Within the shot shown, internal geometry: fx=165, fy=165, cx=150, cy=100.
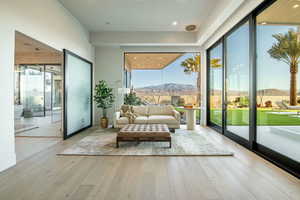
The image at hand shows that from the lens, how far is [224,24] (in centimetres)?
471

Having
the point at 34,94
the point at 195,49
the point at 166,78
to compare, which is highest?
the point at 195,49

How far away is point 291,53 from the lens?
265cm

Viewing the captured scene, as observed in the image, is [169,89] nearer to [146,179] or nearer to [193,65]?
[193,65]

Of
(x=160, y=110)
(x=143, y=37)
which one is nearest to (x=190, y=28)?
(x=143, y=37)

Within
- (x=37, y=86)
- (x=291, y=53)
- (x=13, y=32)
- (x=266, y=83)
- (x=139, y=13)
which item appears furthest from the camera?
(x=37, y=86)

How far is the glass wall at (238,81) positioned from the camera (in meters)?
3.93

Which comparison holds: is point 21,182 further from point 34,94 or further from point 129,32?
point 34,94

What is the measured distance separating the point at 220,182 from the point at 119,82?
5.28 meters

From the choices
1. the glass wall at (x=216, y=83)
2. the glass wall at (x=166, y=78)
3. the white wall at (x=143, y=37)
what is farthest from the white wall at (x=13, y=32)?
the glass wall at (x=216, y=83)

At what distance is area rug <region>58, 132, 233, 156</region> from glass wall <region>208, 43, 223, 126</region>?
1728mm

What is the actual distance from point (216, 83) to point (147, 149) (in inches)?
142

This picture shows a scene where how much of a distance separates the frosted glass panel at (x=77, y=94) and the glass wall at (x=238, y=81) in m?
4.59

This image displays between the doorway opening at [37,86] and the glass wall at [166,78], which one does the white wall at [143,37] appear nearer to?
the glass wall at [166,78]

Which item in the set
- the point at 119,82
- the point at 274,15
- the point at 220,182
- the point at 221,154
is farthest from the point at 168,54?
the point at 220,182
